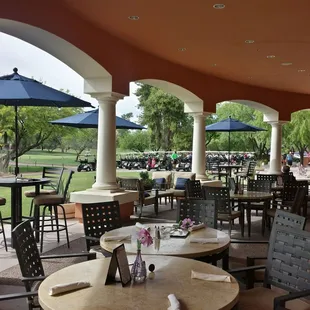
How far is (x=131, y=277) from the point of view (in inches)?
88.6

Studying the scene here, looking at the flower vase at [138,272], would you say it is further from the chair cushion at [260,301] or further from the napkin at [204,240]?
the napkin at [204,240]

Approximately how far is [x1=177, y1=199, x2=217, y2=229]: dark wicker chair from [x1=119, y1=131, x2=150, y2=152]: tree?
31101mm

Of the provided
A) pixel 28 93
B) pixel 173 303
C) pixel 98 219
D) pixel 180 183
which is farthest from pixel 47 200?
pixel 180 183

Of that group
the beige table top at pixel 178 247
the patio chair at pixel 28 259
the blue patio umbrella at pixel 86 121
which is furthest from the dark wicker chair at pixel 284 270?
the blue patio umbrella at pixel 86 121

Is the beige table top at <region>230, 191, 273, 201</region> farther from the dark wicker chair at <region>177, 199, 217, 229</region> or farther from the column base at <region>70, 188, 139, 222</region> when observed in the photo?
the dark wicker chair at <region>177, 199, 217, 229</region>

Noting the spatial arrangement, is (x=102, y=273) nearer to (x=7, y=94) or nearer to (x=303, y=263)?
(x=303, y=263)

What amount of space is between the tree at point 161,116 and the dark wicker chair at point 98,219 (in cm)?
2286

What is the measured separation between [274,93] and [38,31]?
9.18m

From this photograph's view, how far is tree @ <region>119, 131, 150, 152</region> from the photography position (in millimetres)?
36281

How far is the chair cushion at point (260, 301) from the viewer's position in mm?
2510

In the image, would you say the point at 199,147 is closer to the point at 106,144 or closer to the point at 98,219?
the point at 106,144

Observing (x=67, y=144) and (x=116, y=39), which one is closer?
(x=116, y=39)

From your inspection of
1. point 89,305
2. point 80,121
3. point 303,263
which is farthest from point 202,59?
point 89,305

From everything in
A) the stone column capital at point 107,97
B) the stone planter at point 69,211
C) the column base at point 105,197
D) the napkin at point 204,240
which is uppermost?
the stone column capital at point 107,97
